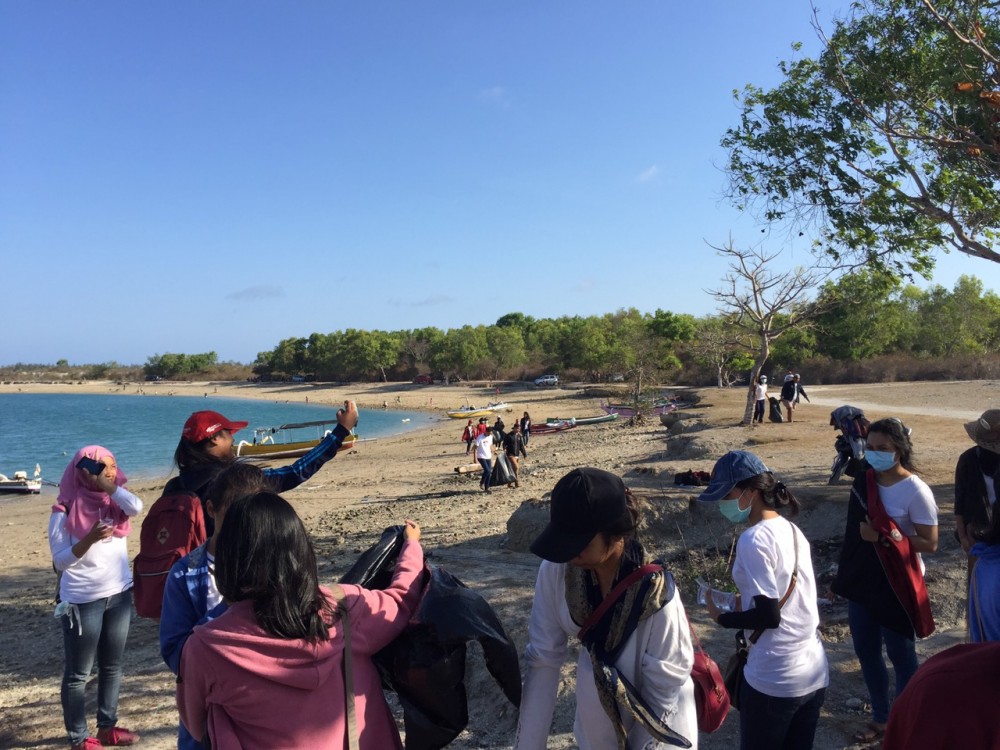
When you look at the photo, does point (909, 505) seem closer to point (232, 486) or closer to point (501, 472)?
point (232, 486)

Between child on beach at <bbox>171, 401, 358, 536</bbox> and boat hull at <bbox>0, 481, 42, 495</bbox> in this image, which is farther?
boat hull at <bbox>0, 481, 42, 495</bbox>

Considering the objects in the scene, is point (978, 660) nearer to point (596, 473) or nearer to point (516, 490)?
point (596, 473)

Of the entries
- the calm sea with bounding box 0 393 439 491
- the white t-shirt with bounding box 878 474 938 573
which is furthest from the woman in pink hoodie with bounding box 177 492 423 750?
the calm sea with bounding box 0 393 439 491

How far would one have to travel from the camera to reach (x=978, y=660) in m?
1.28

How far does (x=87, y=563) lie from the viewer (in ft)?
12.2

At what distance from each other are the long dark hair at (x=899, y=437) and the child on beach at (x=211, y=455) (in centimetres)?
271

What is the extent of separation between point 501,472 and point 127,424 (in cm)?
4876

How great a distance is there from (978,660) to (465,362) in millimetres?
69393

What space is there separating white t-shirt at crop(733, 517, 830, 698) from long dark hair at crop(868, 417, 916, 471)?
49.0 inches

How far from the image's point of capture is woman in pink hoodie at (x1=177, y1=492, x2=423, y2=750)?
1795 mm

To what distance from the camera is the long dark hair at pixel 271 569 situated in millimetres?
1846

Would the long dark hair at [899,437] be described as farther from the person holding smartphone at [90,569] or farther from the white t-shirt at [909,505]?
the person holding smartphone at [90,569]

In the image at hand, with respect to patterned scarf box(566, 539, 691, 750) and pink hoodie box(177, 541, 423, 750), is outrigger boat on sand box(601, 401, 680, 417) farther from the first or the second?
pink hoodie box(177, 541, 423, 750)

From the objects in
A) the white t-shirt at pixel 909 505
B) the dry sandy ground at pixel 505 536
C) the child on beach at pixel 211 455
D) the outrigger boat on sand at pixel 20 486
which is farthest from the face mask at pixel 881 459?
the outrigger boat on sand at pixel 20 486
